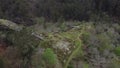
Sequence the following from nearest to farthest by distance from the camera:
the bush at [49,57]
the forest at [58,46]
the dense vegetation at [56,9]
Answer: the forest at [58,46] < the bush at [49,57] < the dense vegetation at [56,9]

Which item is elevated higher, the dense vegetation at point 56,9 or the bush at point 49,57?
the bush at point 49,57

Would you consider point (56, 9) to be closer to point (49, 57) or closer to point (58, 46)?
point (58, 46)

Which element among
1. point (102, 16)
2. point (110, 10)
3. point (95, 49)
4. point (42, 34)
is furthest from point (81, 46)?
point (110, 10)

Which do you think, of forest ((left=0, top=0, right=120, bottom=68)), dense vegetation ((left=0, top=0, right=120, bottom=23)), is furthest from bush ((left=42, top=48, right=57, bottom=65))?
dense vegetation ((left=0, top=0, right=120, bottom=23))

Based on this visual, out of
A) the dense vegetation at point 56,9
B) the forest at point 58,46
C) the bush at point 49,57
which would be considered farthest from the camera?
the dense vegetation at point 56,9

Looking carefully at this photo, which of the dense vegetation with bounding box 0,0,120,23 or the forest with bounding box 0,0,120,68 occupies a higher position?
the forest with bounding box 0,0,120,68

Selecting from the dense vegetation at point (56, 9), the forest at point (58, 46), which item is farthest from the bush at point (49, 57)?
the dense vegetation at point (56, 9)

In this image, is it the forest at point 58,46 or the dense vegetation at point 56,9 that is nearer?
the forest at point 58,46

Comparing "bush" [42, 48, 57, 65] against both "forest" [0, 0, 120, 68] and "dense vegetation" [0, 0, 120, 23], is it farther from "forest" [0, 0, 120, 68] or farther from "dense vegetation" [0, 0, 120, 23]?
"dense vegetation" [0, 0, 120, 23]

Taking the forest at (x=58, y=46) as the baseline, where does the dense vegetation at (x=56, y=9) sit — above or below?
below

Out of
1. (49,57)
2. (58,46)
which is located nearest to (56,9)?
(58,46)

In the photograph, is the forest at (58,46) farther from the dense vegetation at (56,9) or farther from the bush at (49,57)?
the dense vegetation at (56,9)

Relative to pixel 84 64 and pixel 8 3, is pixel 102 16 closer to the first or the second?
pixel 8 3
